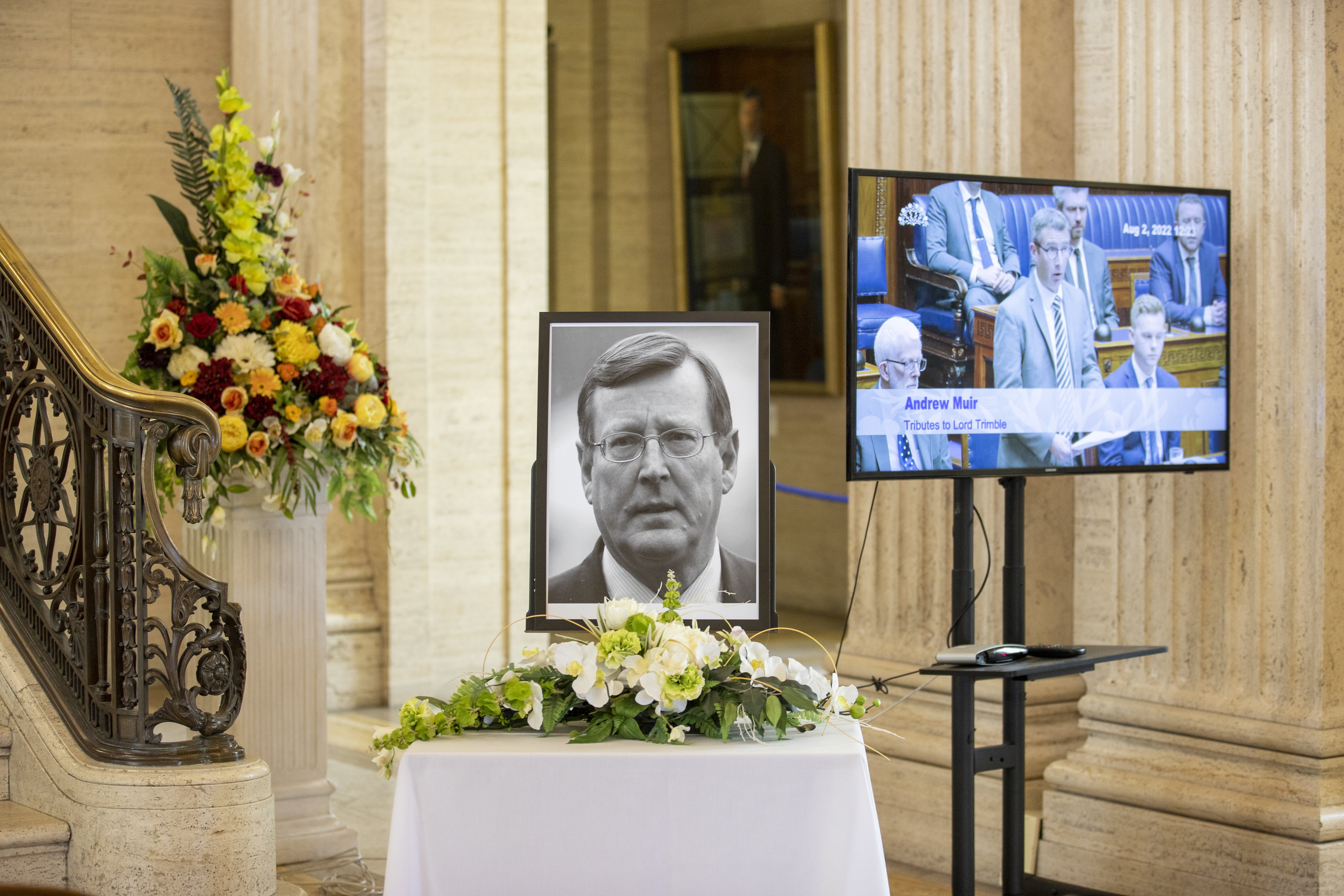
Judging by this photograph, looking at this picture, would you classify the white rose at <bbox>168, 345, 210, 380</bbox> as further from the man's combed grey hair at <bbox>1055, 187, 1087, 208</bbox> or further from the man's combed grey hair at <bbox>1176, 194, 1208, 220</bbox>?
the man's combed grey hair at <bbox>1176, 194, 1208, 220</bbox>

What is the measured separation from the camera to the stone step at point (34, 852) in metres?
3.54

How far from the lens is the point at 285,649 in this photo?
433cm

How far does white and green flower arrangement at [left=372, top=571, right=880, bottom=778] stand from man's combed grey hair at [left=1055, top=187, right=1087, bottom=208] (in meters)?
1.47

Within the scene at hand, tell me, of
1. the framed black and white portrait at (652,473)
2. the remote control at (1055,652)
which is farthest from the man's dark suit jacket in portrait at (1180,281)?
the framed black and white portrait at (652,473)

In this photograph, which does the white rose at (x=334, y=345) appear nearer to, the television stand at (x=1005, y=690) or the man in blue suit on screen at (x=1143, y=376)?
the television stand at (x=1005, y=690)

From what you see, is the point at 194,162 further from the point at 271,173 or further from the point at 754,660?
the point at 754,660

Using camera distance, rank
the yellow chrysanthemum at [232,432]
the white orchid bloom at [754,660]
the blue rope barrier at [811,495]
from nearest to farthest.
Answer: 1. the white orchid bloom at [754,660]
2. the yellow chrysanthemum at [232,432]
3. the blue rope barrier at [811,495]

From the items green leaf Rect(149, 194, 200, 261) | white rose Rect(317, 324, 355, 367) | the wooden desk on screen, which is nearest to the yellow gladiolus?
green leaf Rect(149, 194, 200, 261)

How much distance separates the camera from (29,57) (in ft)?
22.0

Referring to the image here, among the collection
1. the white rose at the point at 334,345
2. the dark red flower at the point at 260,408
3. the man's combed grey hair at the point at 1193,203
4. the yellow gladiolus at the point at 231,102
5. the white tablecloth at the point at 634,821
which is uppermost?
the yellow gladiolus at the point at 231,102

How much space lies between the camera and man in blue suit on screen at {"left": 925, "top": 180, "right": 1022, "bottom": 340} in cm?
354

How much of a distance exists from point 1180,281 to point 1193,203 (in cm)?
20

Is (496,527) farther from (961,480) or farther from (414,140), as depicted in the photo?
(961,480)

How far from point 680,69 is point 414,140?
12.5ft
